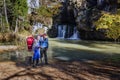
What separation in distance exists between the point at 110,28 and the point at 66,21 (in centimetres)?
4827

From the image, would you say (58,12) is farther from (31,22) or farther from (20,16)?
(20,16)

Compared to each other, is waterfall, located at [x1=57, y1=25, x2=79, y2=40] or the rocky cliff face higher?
the rocky cliff face

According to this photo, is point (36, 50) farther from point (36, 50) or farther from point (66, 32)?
point (66, 32)

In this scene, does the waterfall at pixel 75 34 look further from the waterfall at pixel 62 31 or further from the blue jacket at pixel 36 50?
the blue jacket at pixel 36 50

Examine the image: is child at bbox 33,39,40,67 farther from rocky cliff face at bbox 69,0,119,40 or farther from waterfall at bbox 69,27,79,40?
waterfall at bbox 69,27,79,40

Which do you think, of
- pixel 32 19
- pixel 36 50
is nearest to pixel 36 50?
pixel 36 50

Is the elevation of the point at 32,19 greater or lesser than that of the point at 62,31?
greater

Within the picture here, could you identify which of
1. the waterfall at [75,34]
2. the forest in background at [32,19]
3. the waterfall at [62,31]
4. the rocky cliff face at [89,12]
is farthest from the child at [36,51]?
the waterfall at [62,31]

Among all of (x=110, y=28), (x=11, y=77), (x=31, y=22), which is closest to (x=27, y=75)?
(x=11, y=77)

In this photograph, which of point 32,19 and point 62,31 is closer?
point 62,31

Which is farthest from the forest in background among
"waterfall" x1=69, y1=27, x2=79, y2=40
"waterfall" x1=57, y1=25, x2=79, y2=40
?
"waterfall" x1=57, y1=25, x2=79, y2=40

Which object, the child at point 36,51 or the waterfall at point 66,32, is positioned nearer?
the child at point 36,51

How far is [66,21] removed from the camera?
6372 cm

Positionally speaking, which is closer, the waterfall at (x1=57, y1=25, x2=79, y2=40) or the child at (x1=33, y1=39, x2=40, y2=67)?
the child at (x1=33, y1=39, x2=40, y2=67)
